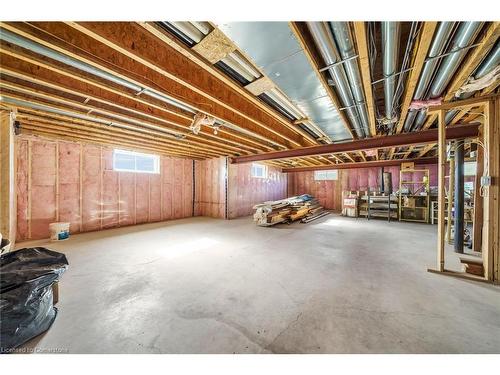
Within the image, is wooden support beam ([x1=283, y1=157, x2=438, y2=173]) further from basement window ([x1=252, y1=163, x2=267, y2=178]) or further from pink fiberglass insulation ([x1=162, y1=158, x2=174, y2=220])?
pink fiberglass insulation ([x1=162, y1=158, x2=174, y2=220])

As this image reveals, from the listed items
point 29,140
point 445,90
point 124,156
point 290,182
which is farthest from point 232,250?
point 290,182

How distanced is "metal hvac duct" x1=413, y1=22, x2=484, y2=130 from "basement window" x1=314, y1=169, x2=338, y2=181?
790 centimetres

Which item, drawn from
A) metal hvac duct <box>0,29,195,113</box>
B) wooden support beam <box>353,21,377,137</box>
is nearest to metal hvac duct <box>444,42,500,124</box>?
wooden support beam <box>353,21,377,137</box>

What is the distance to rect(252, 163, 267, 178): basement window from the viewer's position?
8992 millimetres

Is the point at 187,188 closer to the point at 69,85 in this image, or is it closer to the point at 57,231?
the point at 57,231

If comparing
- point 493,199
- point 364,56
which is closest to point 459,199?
point 493,199

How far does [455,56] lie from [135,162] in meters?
7.05

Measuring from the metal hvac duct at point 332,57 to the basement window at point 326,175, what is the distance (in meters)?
7.74

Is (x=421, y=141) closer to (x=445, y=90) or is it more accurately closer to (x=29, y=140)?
(x=445, y=90)

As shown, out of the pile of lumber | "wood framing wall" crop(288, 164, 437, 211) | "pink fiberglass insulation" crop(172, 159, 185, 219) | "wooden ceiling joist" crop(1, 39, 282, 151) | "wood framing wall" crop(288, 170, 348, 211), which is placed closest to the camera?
"wooden ceiling joist" crop(1, 39, 282, 151)

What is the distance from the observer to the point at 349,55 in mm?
1763

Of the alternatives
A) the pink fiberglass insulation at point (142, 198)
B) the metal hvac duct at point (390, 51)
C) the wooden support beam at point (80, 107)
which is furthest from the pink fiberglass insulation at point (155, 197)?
the metal hvac duct at point (390, 51)

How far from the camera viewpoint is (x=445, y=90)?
2496mm
